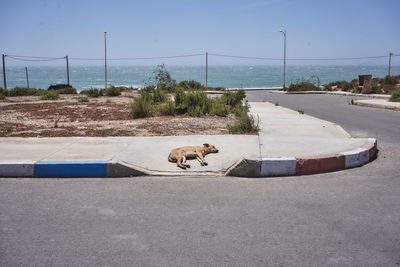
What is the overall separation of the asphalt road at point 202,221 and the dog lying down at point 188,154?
48 centimetres

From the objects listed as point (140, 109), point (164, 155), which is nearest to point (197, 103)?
point (140, 109)

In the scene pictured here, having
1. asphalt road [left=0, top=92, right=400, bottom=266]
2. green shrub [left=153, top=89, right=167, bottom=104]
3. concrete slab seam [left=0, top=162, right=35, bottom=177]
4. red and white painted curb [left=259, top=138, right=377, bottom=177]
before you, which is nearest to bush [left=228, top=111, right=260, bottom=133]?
red and white painted curb [left=259, top=138, right=377, bottom=177]

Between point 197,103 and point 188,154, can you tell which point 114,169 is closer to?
point 188,154

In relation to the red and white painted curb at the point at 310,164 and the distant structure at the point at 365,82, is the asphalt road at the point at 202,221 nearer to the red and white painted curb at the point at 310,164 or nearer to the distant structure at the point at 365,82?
the red and white painted curb at the point at 310,164

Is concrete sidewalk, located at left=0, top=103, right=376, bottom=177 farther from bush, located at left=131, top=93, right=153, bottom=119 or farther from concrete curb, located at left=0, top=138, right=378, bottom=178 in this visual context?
bush, located at left=131, top=93, right=153, bottom=119

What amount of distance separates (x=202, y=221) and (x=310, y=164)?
2.42 meters

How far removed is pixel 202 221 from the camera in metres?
3.46

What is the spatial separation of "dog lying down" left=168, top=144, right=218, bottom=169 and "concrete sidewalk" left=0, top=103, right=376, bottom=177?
93 millimetres

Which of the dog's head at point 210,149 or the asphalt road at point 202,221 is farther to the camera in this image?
the dog's head at point 210,149

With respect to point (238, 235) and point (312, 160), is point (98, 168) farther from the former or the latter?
point (312, 160)

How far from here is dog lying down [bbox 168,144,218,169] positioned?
5297 millimetres

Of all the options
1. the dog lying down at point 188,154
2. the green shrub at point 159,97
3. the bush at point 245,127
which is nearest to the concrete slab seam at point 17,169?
the dog lying down at point 188,154

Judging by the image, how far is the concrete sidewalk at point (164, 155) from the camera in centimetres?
508

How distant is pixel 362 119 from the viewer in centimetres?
1188
